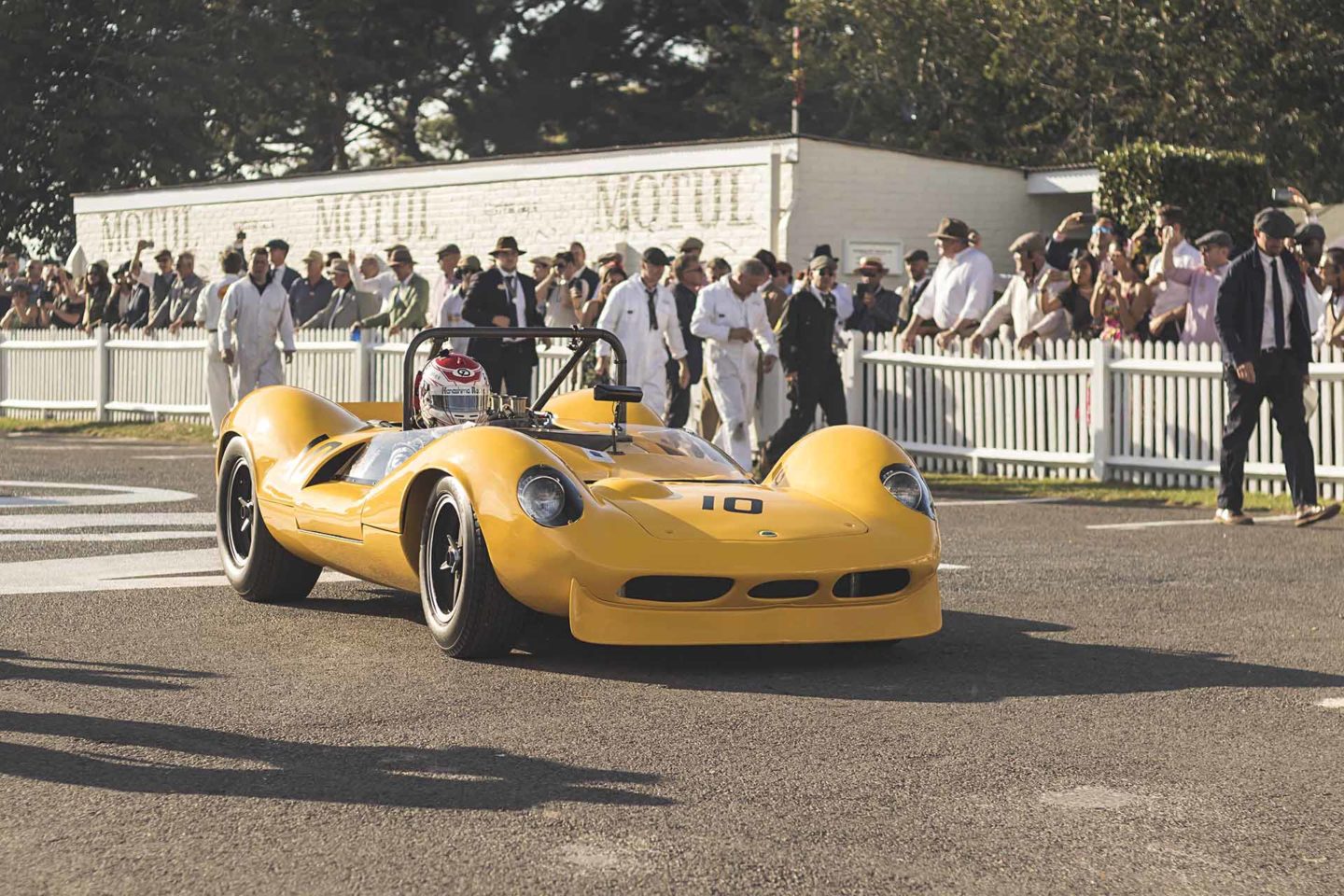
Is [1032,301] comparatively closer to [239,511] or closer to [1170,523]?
[1170,523]

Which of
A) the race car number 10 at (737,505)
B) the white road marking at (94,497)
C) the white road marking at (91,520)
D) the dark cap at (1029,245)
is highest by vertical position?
the dark cap at (1029,245)

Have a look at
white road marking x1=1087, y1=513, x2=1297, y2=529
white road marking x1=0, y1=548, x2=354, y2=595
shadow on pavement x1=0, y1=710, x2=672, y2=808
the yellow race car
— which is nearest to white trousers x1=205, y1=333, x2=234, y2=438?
white road marking x1=0, y1=548, x2=354, y2=595

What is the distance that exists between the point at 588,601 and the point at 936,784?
2001mm

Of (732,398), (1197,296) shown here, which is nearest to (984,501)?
(732,398)

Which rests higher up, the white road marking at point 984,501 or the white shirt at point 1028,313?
the white shirt at point 1028,313

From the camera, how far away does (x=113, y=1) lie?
49.4 metres

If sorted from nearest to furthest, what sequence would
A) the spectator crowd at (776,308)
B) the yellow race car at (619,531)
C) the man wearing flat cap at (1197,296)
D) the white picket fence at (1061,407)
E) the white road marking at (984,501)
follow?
the yellow race car at (619,531) < the white road marking at (984,501) < the white picket fence at (1061,407) < the man wearing flat cap at (1197,296) < the spectator crowd at (776,308)

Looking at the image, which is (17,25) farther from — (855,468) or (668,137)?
(855,468)

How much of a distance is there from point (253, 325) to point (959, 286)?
20.9ft

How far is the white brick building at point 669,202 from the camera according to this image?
24.6 metres

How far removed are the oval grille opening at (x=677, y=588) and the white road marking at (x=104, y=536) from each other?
203 inches

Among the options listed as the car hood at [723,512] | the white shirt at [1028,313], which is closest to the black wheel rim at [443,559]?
the car hood at [723,512]

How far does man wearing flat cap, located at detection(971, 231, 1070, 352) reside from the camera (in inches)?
692

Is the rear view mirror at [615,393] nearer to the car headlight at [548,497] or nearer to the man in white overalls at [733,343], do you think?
the car headlight at [548,497]
